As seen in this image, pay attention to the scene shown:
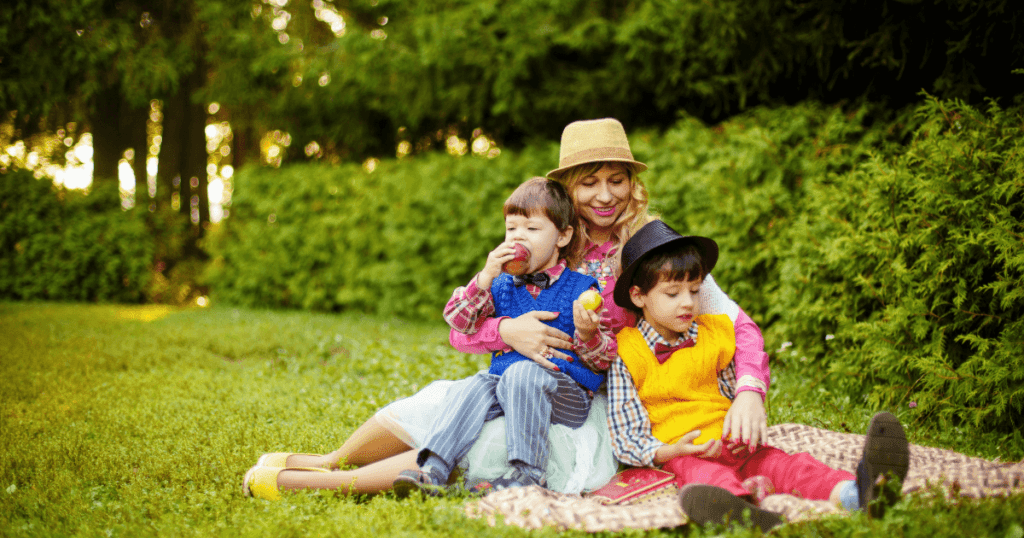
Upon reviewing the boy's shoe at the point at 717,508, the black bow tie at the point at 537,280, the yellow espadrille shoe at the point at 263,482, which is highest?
the black bow tie at the point at 537,280

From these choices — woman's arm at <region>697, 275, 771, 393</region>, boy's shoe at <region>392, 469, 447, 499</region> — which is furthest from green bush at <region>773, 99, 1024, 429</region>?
boy's shoe at <region>392, 469, 447, 499</region>

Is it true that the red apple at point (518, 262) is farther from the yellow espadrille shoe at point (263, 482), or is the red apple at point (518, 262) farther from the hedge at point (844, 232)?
the hedge at point (844, 232)

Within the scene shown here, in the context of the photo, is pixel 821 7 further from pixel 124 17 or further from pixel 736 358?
pixel 124 17

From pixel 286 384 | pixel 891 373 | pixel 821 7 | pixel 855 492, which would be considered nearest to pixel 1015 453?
pixel 891 373

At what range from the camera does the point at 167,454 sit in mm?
3654

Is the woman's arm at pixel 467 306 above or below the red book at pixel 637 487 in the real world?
above

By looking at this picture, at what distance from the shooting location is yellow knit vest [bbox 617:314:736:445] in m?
2.83

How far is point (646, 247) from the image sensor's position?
9.34ft

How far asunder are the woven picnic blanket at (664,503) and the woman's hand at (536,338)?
0.55m

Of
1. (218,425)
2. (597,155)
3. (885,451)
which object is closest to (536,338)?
(597,155)

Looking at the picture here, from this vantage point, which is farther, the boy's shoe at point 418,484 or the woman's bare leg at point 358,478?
the woman's bare leg at point 358,478

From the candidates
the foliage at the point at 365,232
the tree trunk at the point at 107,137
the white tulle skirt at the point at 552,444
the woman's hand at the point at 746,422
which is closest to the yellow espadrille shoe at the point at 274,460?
the white tulle skirt at the point at 552,444

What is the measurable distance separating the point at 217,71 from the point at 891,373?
1100 cm

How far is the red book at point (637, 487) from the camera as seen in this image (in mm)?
2736
